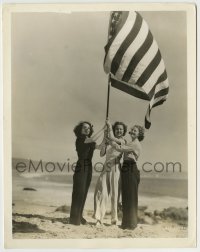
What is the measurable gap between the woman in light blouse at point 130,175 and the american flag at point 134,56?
0.19ft

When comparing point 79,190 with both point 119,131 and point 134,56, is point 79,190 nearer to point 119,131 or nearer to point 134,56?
point 119,131

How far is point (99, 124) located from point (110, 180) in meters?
0.11

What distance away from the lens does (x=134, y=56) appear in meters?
0.57

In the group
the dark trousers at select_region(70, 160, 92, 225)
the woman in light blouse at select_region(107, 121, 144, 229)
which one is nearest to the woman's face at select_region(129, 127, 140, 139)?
the woman in light blouse at select_region(107, 121, 144, 229)

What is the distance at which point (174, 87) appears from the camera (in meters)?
0.57

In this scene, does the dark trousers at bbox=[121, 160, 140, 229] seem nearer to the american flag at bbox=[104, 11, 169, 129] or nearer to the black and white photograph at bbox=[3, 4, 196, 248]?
the black and white photograph at bbox=[3, 4, 196, 248]

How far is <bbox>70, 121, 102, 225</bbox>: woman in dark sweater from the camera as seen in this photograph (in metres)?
0.56

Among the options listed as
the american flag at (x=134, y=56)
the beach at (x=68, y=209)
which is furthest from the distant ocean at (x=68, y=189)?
the american flag at (x=134, y=56)

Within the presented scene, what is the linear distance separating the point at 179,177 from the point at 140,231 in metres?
0.12

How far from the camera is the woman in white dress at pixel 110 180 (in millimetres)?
559

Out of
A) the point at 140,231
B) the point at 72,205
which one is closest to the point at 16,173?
the point at 72,205

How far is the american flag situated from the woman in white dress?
0.23 feet

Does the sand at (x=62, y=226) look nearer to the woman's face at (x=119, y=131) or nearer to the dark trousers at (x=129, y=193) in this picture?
the dark trousers at (x=129, y=193)
